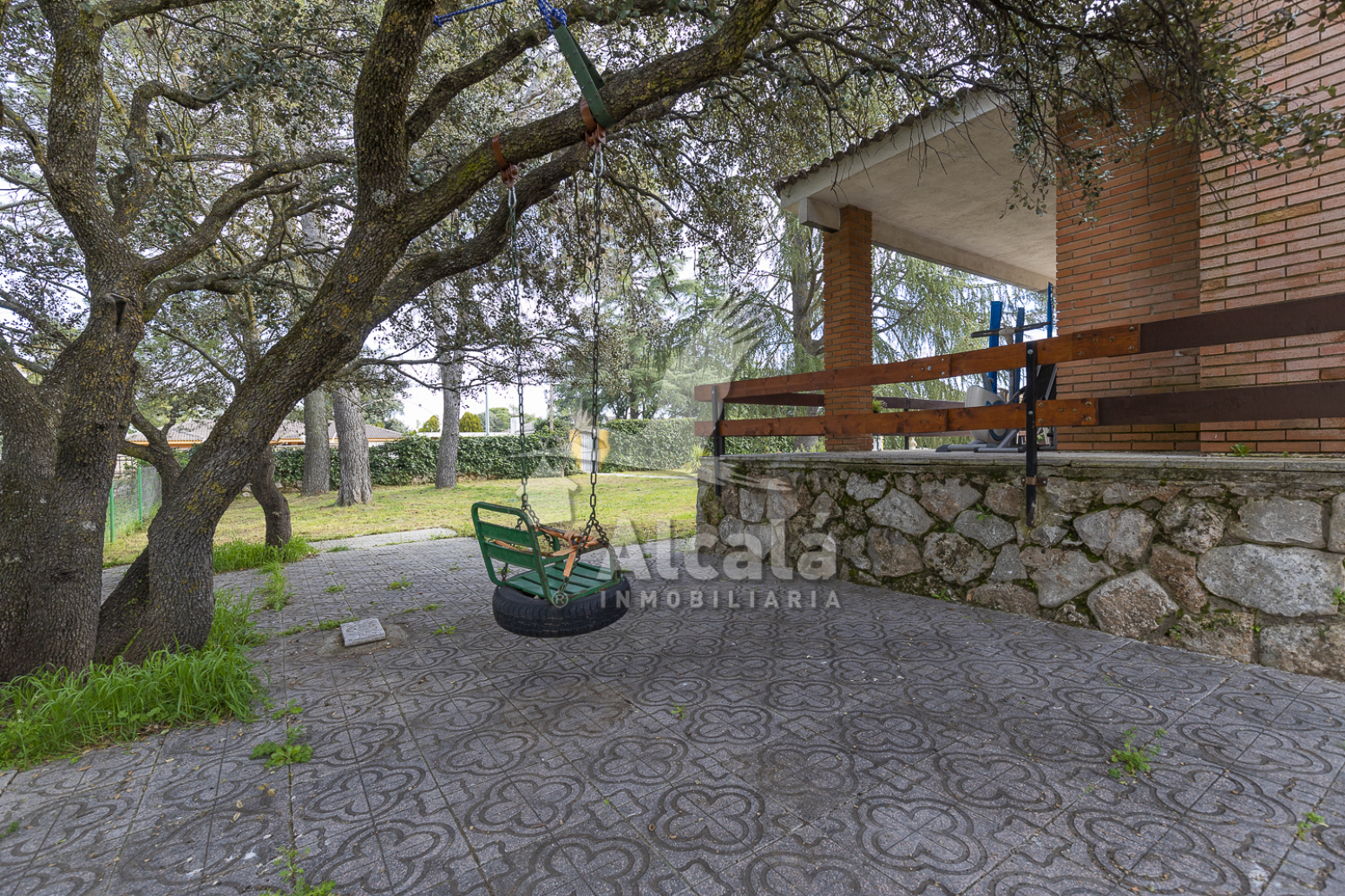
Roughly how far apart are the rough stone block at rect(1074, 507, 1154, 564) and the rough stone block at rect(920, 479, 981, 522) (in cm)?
77

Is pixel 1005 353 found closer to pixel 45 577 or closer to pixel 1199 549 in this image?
pixel 1199 549

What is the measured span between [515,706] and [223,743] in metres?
1.31

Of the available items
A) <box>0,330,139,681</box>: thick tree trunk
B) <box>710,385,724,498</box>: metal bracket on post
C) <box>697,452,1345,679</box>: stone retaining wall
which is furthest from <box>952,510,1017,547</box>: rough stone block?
<box>0,330,139,681</box>: thick tree trunk

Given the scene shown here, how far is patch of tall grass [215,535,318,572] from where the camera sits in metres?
7.03

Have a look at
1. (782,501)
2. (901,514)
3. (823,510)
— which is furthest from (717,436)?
(901,514)

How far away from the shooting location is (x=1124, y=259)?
483 cm

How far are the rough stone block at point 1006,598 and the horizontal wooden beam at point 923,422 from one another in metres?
1.20

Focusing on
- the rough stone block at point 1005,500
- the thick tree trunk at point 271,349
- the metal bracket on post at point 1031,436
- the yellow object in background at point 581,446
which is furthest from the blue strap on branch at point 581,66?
the yellow object in background at point 581,446

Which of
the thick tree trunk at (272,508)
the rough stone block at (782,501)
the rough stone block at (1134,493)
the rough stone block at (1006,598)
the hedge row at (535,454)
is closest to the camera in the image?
the rough stone block at (1134,493)

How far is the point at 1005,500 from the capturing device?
14.1ft

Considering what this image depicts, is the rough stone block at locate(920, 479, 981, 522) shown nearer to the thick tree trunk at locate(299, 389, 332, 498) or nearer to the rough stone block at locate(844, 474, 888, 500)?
the rough stone block at locate(844, 474, 888, 500)

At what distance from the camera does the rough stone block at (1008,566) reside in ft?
13.8

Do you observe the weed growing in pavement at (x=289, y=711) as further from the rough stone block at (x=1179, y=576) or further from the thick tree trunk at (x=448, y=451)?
the thick tree trunk at (x=448, y=451)

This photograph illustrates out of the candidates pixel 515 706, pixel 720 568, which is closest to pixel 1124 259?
pixel 720 568
